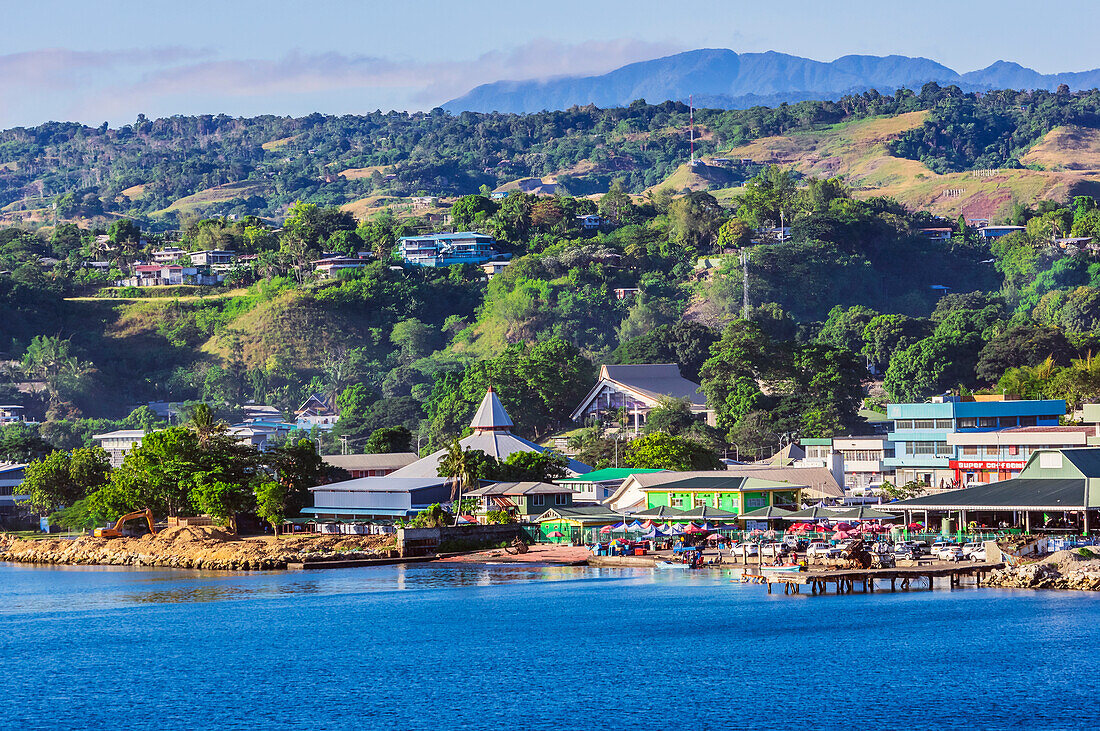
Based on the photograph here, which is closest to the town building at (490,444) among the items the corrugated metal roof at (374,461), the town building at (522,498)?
the town building at (522,498)

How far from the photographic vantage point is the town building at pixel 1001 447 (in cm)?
8681

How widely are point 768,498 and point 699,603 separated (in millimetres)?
20082

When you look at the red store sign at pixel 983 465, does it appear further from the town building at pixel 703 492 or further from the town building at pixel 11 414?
the town building at pixel 11 414

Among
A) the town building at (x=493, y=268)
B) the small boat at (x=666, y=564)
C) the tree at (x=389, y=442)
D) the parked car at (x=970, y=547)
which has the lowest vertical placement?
the small boat at (x=666, y=564)

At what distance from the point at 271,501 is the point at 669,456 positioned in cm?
2476

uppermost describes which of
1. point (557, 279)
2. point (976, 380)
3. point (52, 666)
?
point (557, 279)

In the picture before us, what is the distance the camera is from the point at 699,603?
59.9 m

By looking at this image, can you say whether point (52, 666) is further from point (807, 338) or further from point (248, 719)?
point (807, 338)

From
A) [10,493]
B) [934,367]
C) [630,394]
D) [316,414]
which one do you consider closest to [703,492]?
[10,493]

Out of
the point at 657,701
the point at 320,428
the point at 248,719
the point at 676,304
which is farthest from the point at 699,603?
the point at 676,304

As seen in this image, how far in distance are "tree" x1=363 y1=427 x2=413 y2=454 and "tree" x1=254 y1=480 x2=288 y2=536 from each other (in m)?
20.2

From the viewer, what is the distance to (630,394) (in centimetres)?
13200

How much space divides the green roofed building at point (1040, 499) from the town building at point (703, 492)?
23.5 ft

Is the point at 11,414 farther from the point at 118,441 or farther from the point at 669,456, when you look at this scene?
the point at 669,456
